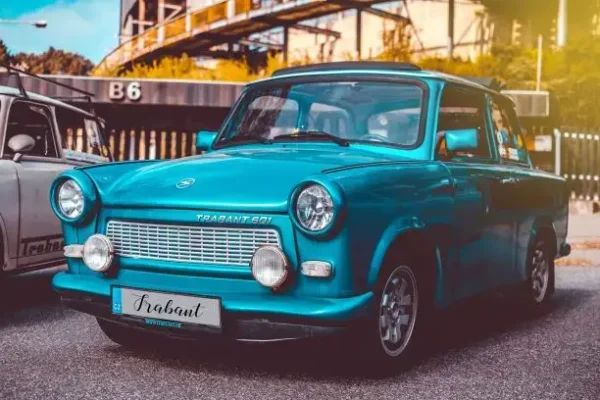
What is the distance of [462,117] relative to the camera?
19.6 feet

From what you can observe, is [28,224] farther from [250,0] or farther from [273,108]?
[250,0]

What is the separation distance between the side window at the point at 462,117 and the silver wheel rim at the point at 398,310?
90 cm

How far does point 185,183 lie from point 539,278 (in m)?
3.60

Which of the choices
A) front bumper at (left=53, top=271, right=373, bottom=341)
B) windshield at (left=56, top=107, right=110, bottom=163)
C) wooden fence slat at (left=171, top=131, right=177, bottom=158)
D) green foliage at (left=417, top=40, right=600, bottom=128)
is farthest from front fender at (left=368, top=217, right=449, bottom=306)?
green foliage at (left=417, top=40, right=600, bottom=128)

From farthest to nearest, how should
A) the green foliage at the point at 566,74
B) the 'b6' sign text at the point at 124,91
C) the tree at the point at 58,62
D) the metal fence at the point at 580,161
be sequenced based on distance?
1. the tree at the point at 58,62
2. the green foliage at the point at 566,74
3. the 'b6' sign text at the point at 124,91
4. the metal fence at the point at 580,161

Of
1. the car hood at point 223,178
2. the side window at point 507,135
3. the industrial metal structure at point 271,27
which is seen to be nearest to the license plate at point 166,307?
the car hood at point 223,178

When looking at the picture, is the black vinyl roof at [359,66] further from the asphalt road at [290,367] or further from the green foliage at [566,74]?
the green foliage at [566,74]

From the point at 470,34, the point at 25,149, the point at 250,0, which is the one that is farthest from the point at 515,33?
the point at 25,149

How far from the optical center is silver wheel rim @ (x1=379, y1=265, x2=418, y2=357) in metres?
4.73

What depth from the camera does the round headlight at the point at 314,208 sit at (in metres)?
4.34

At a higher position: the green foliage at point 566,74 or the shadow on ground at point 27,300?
the green foliage at point 566,74

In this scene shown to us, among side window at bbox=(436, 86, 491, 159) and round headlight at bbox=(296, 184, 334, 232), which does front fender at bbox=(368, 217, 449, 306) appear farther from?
side window at bbox=(436, 86, 491, 159)

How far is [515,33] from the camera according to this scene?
42.3 m

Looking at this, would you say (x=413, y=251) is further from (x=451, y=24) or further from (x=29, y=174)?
(x=451, y=24)
